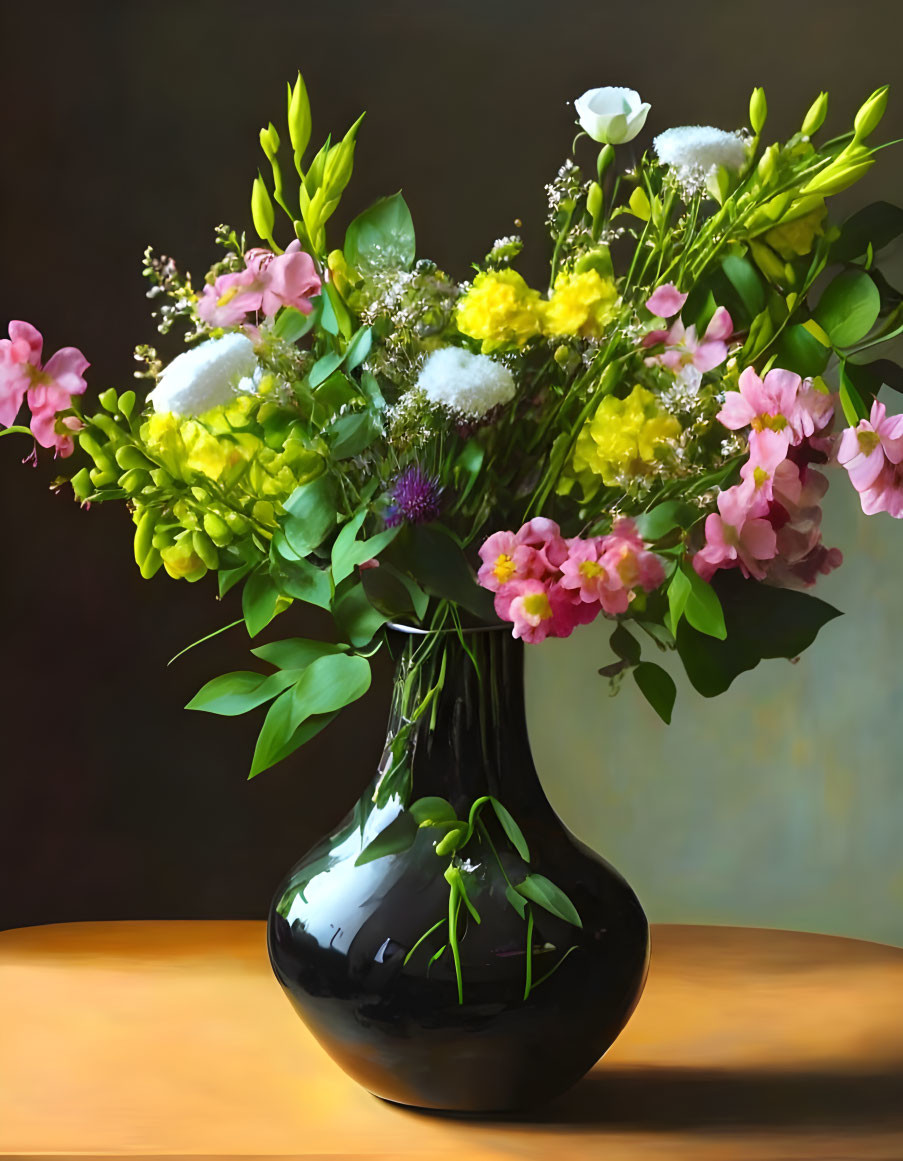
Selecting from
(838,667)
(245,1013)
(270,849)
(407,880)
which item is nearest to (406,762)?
(407,880)

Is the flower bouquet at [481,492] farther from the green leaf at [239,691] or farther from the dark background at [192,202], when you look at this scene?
the dark background at [192,202]

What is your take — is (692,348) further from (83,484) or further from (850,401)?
(83,484)

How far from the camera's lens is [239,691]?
0.82 metres

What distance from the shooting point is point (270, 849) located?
1608mm

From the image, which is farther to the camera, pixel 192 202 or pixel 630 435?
pixel 192 202

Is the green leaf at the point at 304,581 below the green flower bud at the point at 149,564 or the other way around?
below

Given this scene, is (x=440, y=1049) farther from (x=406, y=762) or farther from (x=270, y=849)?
(x=270, y=849)

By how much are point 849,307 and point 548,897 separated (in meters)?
0.38

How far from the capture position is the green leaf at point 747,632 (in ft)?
2.56

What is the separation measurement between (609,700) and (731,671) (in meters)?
0.88

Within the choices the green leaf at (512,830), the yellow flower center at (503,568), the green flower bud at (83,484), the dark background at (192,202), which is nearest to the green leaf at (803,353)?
the yellow flower center at (503,568)

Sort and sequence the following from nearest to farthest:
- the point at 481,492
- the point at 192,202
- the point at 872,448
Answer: the point at 872,448
the point at 481,492
the point at 192,202

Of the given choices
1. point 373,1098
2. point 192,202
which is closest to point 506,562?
point 373,1098

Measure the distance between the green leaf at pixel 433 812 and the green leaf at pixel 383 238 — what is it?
31 cm
